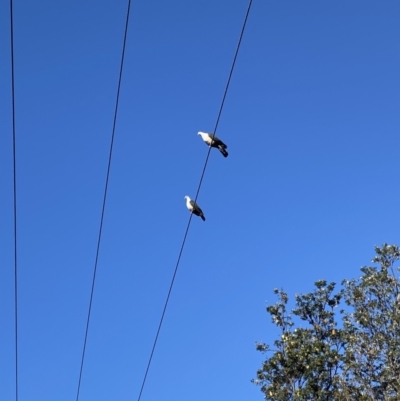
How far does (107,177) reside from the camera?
11.4 m

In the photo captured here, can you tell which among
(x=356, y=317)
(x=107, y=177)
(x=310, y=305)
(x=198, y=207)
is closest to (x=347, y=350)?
(x=356, y=317)

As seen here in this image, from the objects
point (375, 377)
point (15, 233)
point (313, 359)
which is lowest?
point (15, 233)

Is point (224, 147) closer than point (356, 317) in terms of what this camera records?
Yes

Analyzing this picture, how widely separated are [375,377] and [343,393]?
44.1 inches

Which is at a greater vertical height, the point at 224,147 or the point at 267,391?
the point at 267,391

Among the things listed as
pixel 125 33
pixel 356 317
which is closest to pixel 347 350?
pixel 356 317

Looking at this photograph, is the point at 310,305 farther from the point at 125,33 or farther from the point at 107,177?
the point at 125,33

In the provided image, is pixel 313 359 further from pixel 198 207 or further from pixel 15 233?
pixel 15 233

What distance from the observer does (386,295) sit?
20312 mm

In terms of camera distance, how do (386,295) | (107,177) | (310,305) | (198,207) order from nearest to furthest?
1. (107,177)
2. (198,207)
3. (386,295)
4. (310,305)

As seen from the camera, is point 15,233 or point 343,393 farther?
point 343,393

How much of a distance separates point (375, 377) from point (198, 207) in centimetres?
946

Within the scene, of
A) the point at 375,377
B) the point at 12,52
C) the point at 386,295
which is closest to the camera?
the point at 12,52

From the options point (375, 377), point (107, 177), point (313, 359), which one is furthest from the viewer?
point (313, 359)
